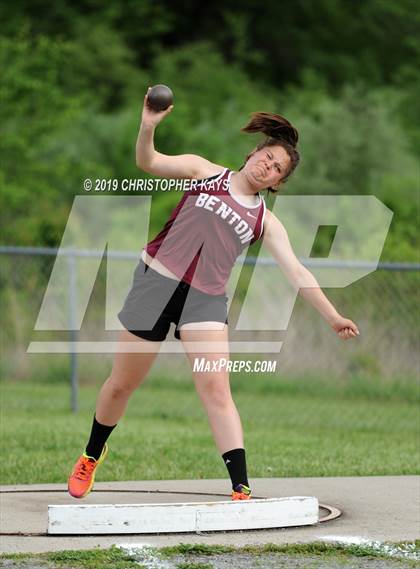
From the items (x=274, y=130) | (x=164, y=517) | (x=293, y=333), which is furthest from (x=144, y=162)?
(x=293, y=333)

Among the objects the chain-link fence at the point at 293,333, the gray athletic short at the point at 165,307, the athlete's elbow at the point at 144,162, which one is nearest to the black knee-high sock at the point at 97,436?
the gray athletic short at the point at 165,307

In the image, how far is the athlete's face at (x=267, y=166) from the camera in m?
6.46

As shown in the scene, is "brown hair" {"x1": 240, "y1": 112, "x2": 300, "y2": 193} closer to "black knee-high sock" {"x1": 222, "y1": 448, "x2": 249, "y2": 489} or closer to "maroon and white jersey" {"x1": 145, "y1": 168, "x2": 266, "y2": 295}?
"maroon and white jersey" {"x1": 145, "y1": 168, "x2": 266, "y2": 295}

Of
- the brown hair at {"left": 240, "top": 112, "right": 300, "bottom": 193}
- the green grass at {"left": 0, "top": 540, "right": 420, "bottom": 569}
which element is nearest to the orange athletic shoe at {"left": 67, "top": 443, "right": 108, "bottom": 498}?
the green grass at {"left": 0, "top": 540, "right": 420, "bottom": 569}

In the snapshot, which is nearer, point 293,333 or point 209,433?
point 209,433

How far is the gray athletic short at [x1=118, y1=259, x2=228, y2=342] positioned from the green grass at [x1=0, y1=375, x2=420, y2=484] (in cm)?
240

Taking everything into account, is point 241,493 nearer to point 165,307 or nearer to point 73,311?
point 165,307

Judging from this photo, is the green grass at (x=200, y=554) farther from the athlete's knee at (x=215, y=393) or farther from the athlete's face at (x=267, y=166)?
the athlete's face at (x=267, y=166)

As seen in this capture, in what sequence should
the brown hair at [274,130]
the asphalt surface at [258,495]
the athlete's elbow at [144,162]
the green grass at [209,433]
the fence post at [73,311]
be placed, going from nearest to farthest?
the asphalt surface at [258,495]
the athlete's elbow at [144,162]
the brown hair at [274,130]
the green grass at [209,433]
the fence post at [73,311]

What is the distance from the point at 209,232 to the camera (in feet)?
21.1

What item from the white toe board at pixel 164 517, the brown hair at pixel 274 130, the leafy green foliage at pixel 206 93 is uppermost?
the leafy green foliage at pixel 206 93

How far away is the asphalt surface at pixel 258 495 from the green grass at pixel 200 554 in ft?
0.62

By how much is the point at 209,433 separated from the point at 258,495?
13.1 ft

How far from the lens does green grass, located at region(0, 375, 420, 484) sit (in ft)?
29.9
